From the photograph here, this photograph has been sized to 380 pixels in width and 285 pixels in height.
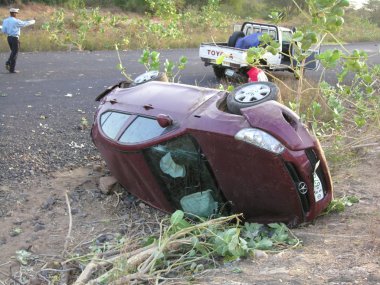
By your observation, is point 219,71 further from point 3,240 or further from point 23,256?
point 23,256

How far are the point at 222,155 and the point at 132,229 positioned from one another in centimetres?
134

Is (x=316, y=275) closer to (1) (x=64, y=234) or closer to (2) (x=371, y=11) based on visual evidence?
(1) (x=64, y=234)

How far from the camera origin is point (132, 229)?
5273mm

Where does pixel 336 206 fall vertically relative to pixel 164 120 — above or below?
below

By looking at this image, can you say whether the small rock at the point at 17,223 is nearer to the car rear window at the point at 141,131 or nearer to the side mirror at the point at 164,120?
the car rear window at the point at 141,131

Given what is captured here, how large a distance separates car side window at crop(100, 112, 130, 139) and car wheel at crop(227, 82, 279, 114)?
113 cm

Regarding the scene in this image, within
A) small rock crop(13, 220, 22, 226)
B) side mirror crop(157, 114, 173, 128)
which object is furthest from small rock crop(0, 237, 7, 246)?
side mirror crop(157, 114, 173, 128)

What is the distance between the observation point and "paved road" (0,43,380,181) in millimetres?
7312

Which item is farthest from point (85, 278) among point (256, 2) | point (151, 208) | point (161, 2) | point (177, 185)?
point (256, 2)

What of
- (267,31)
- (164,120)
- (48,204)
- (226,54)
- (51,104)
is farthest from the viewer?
(267,31)

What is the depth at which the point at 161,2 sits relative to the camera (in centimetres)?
2639

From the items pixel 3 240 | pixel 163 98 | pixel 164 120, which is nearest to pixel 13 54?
pixel 3 240

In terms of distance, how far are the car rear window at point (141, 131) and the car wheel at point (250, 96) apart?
679 mm

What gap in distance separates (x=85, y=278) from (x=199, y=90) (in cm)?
234
